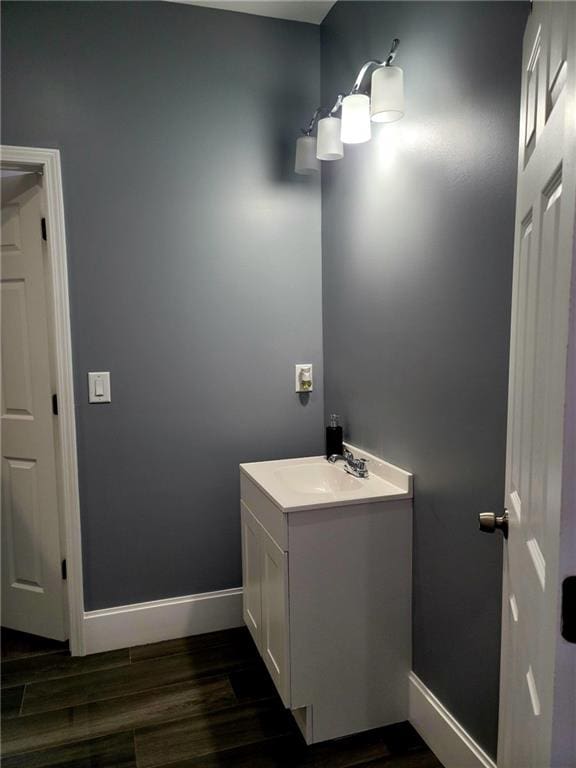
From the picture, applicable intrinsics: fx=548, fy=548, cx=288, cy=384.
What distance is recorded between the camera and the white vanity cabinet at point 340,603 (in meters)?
1.79

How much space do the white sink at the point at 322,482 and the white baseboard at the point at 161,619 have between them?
2.35 feet

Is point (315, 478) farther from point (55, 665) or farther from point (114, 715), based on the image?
point (55, 665)

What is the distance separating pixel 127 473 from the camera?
2.42 meters

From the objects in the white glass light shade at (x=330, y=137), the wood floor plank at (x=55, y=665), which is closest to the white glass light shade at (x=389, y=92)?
the white glass light shade at (x=330, y=137)

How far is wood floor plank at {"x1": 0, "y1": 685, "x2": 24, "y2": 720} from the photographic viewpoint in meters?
2.02

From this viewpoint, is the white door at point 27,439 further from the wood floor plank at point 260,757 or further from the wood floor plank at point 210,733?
the wood floor plank at point 260,757

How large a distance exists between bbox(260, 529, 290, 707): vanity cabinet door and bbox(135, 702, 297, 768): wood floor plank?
0.17m

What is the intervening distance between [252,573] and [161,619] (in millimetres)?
598

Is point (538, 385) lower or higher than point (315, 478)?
higher

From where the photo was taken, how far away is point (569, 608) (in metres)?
0.64

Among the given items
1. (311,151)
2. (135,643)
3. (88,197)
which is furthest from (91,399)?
(311,151)

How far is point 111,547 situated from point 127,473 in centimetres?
34

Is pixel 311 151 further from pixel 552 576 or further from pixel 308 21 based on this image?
pixel 552 576

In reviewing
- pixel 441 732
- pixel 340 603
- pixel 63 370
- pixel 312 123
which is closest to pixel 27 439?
pixel 63 370
